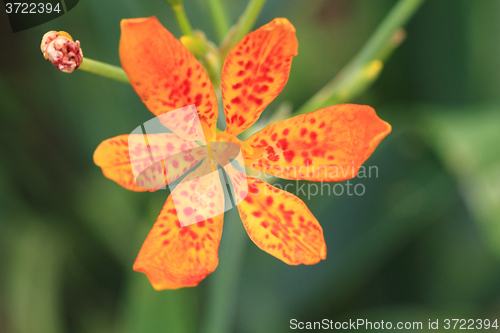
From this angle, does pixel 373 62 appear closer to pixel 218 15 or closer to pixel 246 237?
pixel 218 15

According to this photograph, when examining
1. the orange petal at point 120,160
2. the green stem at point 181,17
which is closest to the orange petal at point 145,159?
the orange petal at point 120,160

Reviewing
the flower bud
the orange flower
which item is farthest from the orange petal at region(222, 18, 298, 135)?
the flower bud

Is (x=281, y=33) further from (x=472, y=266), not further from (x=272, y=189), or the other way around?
(x=472, y=266)

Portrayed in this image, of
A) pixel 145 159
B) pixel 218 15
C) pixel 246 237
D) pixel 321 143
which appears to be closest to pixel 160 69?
pixel 145 159

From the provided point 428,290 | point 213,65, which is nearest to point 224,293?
point 213,65

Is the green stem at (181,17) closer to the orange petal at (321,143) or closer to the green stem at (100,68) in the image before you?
the green stem at (100,68)

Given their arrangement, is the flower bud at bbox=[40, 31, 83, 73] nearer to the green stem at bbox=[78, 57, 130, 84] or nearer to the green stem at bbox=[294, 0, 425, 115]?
the green stem at bbox=[78, 57, 130, 84]
